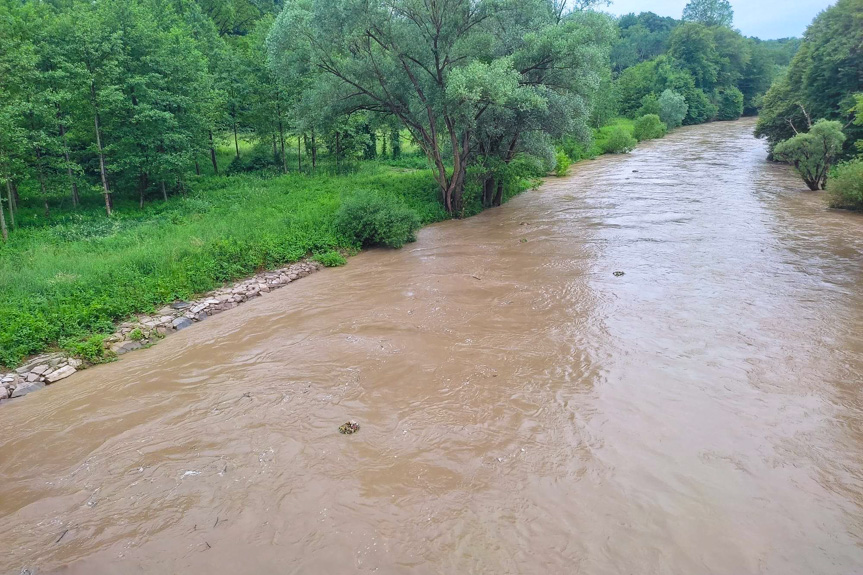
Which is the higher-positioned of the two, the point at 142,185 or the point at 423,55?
the point at 423,55

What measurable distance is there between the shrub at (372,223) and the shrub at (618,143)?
30.2m

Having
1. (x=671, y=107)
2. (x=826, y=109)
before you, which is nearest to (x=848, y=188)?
(x=826, y=109)

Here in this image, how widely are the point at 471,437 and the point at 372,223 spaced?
35.3 ft

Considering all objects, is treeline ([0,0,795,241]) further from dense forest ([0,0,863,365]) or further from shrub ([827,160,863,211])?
shrub ([827,160,863,211])

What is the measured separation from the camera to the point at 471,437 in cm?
623

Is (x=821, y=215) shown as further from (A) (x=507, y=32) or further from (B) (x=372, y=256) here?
(B) (x=372, y=256)

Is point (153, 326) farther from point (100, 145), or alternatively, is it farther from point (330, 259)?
point (100, 145)

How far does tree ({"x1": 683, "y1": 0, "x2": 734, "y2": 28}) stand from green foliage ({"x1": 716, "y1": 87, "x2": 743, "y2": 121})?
128 feet

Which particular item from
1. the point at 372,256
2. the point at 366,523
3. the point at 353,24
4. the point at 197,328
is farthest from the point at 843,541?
the point at 353,24

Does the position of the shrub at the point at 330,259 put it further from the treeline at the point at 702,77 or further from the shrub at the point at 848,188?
the treeline at the point at 702,77

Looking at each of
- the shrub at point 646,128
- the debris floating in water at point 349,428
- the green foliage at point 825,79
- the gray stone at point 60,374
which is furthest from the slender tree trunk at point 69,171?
the shrub at point 646,128

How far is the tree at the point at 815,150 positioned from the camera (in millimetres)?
20297

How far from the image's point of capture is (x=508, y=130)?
19875 mm

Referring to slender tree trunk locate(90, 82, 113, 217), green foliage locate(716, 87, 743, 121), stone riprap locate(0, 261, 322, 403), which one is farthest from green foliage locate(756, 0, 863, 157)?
green foliage locate(716, 87, 743, 121)
